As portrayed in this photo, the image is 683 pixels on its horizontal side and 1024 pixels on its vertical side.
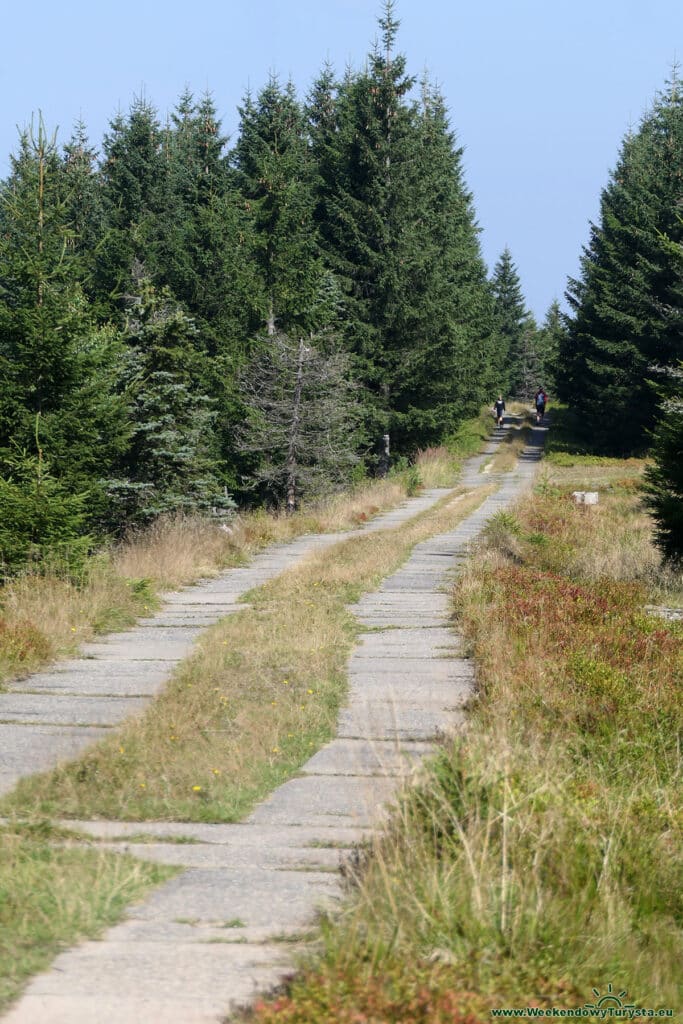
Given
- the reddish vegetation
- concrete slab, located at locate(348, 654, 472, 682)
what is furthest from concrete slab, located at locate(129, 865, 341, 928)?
concrete slab, located at locate(348, 654, 472, 682)

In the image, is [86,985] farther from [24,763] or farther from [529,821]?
[24,763]

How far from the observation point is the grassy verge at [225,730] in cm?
661

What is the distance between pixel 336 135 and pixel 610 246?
42.6ft

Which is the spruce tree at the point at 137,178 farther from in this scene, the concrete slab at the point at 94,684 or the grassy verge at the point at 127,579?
the concrete slab at the point at 94,684

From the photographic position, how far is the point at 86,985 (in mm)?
3916

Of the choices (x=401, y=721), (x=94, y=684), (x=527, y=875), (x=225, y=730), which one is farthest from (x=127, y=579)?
(x=527, y=875)

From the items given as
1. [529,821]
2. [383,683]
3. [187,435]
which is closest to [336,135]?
[187,435]

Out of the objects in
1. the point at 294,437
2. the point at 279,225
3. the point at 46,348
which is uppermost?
the point at 279,225

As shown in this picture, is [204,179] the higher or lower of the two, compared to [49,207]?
higher

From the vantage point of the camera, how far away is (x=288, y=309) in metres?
44.5

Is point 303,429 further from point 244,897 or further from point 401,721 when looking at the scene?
point 244,897

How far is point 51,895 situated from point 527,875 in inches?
75.4

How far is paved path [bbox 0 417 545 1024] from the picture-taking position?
12.6ft

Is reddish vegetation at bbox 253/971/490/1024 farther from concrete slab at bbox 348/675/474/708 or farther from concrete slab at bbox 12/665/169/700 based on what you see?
concrete slab at bbox 12/665/169/700
